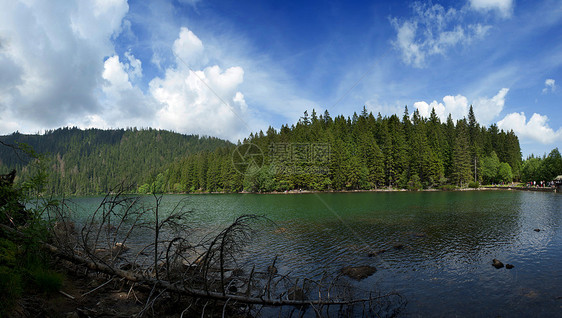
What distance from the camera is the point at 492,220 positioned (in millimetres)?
24312

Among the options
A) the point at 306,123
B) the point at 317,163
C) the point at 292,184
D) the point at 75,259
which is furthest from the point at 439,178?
the point at 75,259

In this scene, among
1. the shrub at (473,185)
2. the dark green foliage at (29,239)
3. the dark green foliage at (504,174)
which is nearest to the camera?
the dark green foliage at (29,239)

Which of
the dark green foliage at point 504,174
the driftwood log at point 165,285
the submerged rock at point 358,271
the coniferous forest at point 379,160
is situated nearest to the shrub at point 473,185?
the coniferous forest at point 379,160

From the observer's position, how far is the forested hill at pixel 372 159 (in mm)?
78438

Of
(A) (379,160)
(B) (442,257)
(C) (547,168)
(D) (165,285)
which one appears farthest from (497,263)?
(C) (547,168)

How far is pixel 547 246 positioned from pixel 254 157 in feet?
286

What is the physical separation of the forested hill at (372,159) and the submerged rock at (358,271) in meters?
65.8

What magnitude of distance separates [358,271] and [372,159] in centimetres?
7360

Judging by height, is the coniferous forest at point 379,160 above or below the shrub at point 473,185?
above

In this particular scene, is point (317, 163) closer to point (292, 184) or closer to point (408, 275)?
point (292, 184)

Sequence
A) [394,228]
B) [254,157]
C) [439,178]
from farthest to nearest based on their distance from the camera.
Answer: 1. [254,157]
2. [439,178]
3. [394,228]

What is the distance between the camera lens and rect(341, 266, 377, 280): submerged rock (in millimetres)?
11837

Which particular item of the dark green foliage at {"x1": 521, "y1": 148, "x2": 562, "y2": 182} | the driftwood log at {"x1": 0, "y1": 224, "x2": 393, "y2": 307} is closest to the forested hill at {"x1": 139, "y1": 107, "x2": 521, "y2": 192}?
the dark green foliage at {"x1": 521, "y1": 148, "x2": 562, "y2": 182}

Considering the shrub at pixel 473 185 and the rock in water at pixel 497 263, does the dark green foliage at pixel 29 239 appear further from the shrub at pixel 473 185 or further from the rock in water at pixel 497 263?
the shrub at pixel 473 185
